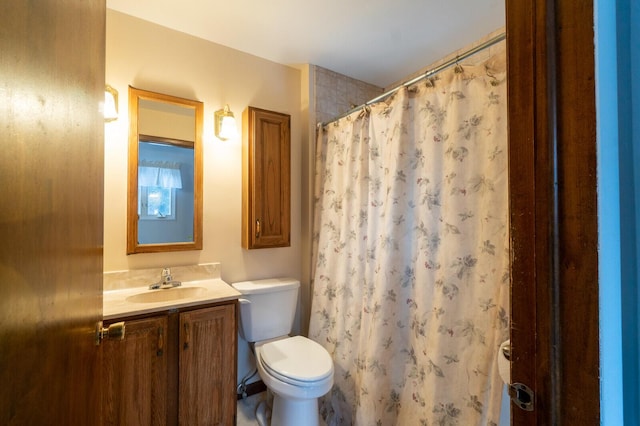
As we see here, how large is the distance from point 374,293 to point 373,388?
49cm

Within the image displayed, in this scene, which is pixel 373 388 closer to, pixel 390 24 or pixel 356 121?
pixel 356 121

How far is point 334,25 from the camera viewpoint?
162cm

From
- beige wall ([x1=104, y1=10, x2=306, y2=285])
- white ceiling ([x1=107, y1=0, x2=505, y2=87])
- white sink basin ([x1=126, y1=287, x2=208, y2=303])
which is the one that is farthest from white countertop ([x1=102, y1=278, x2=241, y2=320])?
white ceiling ([x1=107, y1=0, x2=505, y2=87])

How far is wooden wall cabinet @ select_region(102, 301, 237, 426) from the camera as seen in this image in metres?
1.17

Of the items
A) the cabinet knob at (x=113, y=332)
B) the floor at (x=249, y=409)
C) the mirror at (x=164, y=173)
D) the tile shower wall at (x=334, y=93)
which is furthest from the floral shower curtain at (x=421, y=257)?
the cabinet knob at (x=113, y=332)

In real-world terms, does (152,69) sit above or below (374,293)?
above

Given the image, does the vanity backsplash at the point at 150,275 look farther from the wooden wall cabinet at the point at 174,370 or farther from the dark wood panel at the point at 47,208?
the dark wood panel at the point at 47,208

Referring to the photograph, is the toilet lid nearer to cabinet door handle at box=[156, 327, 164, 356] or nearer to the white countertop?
the white countertop

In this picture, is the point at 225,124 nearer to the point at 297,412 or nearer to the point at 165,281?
the point at 165,281

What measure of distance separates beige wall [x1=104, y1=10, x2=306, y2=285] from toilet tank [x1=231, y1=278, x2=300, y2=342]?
0.20 m

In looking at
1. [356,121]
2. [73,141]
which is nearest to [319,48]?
[356,121]

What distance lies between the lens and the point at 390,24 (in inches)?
63.2

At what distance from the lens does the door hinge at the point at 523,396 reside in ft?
1.36

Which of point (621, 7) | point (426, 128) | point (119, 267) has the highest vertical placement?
point (426, 128)
